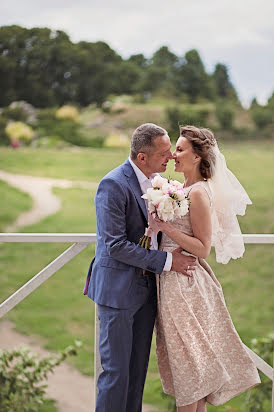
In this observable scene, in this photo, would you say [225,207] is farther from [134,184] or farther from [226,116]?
[226,116]

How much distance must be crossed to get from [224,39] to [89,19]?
10.2 ft

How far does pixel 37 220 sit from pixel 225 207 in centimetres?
1142

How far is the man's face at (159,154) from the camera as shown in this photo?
2197 mm

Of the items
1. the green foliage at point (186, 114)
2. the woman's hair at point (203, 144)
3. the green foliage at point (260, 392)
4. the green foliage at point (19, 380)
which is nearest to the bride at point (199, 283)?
the woman's hair at point (203, 144)

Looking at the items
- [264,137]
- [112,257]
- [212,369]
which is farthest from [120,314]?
[264,137]

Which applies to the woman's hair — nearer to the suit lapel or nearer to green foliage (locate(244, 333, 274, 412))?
the suit lapel

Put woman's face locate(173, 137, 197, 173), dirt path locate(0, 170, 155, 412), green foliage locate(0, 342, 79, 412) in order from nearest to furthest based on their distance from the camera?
woman's face locate(173, 137, 197, 173), green foliage locate(0, 342, 79, 412), dirt path locate(0, 170, 155, 412)

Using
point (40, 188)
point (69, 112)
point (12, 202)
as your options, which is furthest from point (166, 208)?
point (12, 202)

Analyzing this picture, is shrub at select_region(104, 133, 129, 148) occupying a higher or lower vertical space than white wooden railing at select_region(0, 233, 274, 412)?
lower

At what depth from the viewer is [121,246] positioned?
83.2 inches

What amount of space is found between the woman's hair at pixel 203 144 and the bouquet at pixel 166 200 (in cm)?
20

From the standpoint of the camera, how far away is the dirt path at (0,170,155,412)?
39.9 ft

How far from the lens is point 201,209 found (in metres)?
2.15

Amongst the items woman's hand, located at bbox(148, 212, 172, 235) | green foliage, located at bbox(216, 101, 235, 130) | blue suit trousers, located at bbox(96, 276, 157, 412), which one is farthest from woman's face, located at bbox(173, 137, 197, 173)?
green foliage, located at bbox(216, 101, 235, 130)
